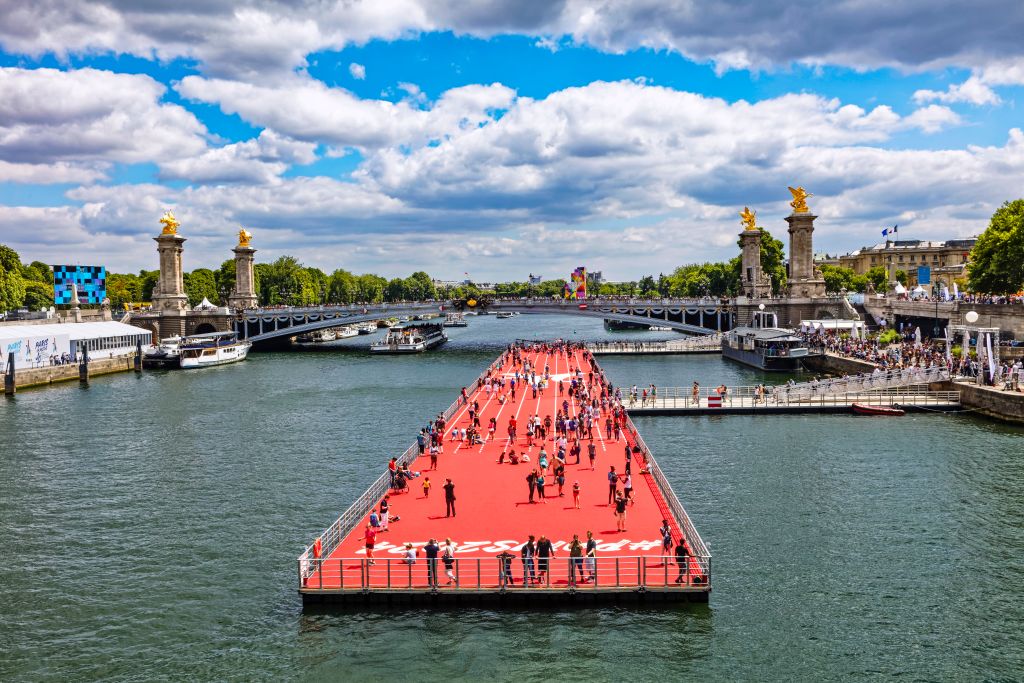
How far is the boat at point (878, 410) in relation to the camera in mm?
53594

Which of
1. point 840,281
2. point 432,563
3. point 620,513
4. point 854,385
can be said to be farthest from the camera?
point 840,281

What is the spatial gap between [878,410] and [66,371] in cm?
7177

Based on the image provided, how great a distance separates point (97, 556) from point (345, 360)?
262 ft

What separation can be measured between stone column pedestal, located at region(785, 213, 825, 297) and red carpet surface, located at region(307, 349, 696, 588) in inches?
3044

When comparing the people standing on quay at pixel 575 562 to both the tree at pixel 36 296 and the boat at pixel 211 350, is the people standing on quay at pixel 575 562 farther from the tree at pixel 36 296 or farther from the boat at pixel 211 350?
the tree at pixel 36 296

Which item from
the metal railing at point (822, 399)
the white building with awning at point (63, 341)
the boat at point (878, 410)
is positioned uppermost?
the white building with awning at point (63, 341)

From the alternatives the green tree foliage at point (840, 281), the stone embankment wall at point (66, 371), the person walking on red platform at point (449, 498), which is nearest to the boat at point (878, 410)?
the person walking on red platform at point (449, 498)

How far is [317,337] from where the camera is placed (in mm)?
158000

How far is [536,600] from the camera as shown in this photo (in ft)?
74.8

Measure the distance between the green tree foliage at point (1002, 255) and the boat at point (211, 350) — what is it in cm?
Answer: 8262

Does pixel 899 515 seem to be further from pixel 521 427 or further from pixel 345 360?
pixel 345 360

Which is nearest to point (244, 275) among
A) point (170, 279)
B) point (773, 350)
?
point (170, 279)

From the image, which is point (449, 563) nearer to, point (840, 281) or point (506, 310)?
point (506, 310)

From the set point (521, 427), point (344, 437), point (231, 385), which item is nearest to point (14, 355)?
point (231, 385)
